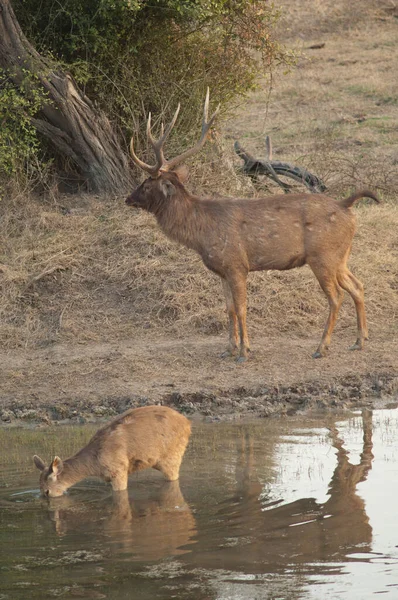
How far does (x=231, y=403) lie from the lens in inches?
375

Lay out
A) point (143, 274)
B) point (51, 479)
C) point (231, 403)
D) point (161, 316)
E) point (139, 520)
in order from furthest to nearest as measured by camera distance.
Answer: point (143, 274), point (161, 316), point (231, 403), point (51, 479), point (139, 520)

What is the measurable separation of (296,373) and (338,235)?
1523 millimetres

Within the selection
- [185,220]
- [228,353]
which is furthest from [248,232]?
[228,353]

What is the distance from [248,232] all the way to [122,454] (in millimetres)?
3890

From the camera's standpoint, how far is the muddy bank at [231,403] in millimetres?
9367

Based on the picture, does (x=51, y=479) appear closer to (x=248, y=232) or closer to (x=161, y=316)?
(x=248, y=232)

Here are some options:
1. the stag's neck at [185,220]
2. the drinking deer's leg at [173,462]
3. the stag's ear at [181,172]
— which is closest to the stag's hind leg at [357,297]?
the stag's neck at [185,220]

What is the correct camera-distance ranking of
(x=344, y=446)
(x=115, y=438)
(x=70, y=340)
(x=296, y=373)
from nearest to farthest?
(x=115, y=438) → (x=344, y=446) → (x=296, y=373) → (x=70, y=340)

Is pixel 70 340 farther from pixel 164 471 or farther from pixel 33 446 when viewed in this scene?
pixel 164 471

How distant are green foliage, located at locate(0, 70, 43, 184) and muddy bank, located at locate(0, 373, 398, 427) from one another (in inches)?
183

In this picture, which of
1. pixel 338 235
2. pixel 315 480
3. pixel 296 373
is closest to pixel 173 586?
pixel 315 480

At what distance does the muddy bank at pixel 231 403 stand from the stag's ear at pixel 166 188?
226 centimetres

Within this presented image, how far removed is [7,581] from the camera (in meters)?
5.82

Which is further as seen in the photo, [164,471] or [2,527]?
[164,471]
